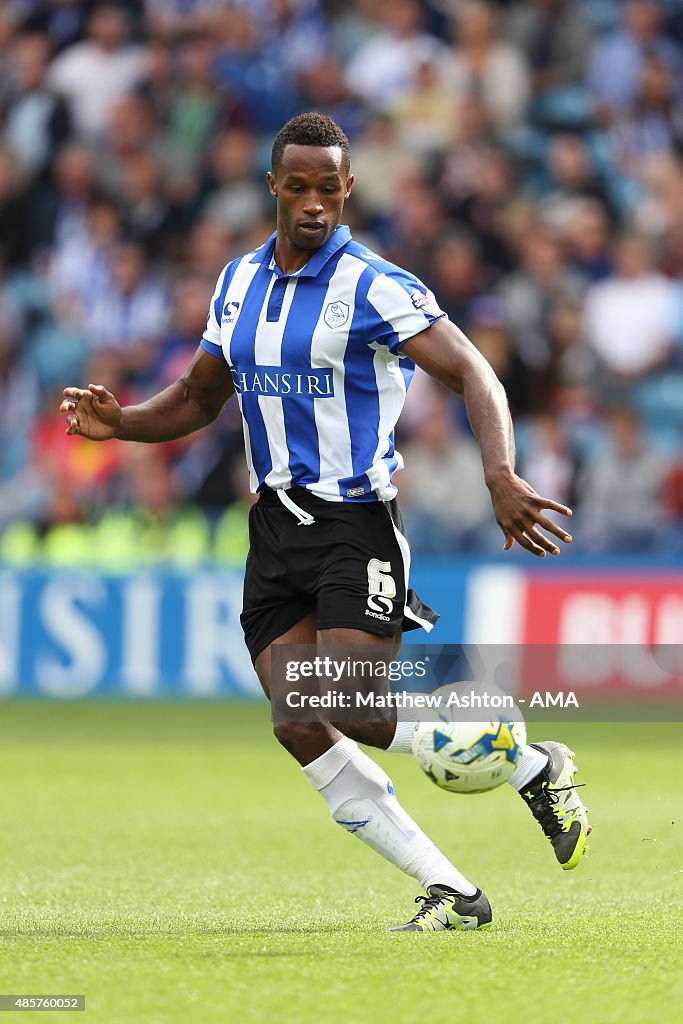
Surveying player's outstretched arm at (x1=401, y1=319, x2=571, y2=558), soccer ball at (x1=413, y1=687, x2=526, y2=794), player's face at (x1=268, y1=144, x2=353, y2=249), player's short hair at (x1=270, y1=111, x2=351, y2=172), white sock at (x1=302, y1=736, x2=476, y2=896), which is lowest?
white sock at (x1=302, y1=736, x2=476, y2=896)

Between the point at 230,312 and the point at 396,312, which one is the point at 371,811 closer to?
the point at 396,312

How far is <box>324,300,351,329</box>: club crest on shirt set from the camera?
487cm

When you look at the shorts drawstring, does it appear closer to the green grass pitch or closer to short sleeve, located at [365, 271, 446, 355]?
short sleeve, located at [365, 271, 446, 355]

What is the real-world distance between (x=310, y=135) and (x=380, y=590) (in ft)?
4.38

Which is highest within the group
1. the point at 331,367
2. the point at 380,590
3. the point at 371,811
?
the point at 331,367

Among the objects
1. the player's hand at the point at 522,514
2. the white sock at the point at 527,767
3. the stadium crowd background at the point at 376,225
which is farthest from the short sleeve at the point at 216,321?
the stadium crowd background at the point at 376,225

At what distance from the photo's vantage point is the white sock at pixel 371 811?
16.0ft

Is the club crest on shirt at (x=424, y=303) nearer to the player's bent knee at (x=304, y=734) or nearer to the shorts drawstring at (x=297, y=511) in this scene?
the shorts drawstring at (x=297, y=511)

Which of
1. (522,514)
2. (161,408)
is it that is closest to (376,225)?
(161,408)

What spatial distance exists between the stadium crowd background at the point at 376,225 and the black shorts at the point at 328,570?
6.90 m

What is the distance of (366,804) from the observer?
4.90 meters

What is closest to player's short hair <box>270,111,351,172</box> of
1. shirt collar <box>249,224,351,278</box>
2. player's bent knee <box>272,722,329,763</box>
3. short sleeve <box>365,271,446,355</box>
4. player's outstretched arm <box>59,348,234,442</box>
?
shirt collar <box>249,224,351,278</box>

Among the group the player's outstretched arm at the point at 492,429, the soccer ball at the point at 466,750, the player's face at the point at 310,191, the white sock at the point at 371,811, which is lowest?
the white sock at the point at 371,811

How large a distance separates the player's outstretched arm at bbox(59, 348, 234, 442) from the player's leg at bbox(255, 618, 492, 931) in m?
0.91
